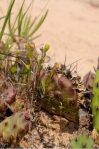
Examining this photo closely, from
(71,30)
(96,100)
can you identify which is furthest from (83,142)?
(71,30)

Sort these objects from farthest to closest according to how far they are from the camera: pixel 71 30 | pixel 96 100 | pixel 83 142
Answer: pixel 71 30 → pixel 96 100 → pixel 83 142

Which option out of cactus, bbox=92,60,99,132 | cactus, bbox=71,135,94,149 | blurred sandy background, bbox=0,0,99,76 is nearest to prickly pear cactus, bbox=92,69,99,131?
cactus, bbox=92,60,99,132

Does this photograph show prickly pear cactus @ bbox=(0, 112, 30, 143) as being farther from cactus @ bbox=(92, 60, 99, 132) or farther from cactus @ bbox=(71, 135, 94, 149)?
cactus @ bbox=(92, 60, 99, 132)

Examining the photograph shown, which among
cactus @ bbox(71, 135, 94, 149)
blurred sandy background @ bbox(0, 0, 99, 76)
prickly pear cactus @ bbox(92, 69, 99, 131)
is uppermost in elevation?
blurred sandy background @ bbox(0, 0, 99, 76)

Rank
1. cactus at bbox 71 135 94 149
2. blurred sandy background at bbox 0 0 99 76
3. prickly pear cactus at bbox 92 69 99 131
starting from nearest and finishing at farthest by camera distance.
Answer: cactus at bbox 71 135 94 149 → prickly pear cactus at bbox 92 69 99 131 → blurred sandy background at bbox 0 0 99 76

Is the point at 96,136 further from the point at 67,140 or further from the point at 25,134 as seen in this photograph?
the point at 25,134

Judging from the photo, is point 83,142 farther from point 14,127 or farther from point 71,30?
point 71,30
